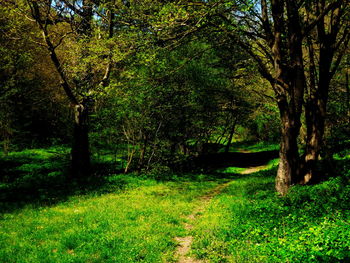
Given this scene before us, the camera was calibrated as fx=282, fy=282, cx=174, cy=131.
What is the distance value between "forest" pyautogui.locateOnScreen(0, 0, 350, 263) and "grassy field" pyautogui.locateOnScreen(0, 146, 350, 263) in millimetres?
53

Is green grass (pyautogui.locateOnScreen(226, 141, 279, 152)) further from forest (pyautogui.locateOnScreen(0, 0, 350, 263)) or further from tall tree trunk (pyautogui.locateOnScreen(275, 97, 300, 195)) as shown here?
tall tree trunk (pyautogui.locateOnScreen(275, 97, 300, 195))

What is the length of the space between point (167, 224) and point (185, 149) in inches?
547

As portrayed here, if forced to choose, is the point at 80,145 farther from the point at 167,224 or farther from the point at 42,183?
the point at 167,224

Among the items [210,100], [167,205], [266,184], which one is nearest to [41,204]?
[167,205]

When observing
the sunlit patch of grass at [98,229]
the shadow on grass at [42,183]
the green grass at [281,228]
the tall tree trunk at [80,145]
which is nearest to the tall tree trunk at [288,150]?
the green grass at [281,228]

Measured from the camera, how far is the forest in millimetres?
7898

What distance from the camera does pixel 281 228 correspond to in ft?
25.7

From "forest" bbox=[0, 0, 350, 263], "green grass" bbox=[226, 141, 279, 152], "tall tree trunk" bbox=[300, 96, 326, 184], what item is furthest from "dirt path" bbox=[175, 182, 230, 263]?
"green grass" bbox=[226, 141, 279, 152]

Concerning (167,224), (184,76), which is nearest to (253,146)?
(184,76)

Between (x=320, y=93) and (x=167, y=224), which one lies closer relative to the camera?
(x=167, y=224)

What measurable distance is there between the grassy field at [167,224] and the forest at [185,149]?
53 mm

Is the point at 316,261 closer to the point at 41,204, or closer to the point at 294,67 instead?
the point at 294,67

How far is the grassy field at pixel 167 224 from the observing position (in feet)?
22.0

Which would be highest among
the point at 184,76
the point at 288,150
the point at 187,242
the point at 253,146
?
the point at 184,76
